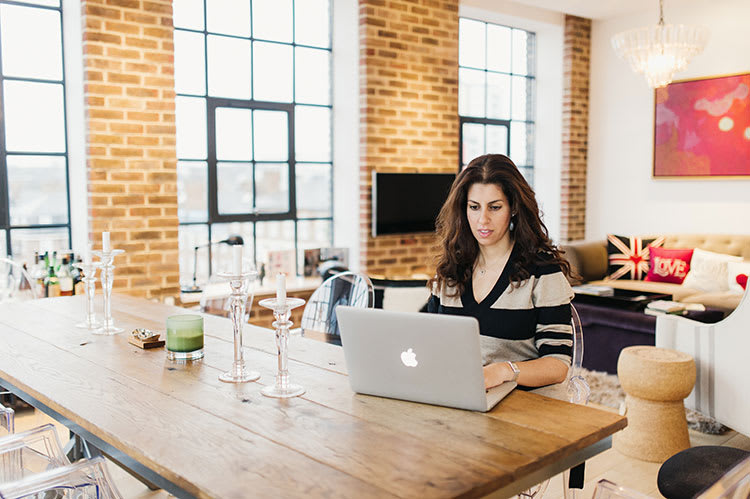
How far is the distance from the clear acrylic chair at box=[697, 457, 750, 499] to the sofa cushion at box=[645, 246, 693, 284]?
5.09 meters

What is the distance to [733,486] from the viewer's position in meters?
1.25

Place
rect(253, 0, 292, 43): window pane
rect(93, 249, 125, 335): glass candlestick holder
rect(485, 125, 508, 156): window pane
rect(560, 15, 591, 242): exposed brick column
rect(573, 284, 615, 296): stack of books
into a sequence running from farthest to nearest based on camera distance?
1. rect(560, 15, 591, 242): exposed brick column
2. rect(485, 125, 508, 156): window pane
3. rect(253, 0, 292, 43): window pane
4. rect(573, 284, 615, 296): stack of books
5. rect(93, 249, 125, 335): glass candlestick holder

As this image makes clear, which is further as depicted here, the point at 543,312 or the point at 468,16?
the point at 468,16

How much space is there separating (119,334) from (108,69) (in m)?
2.41

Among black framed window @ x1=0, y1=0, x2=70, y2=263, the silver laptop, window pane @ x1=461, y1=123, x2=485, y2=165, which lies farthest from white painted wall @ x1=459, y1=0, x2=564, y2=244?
the silver laptop

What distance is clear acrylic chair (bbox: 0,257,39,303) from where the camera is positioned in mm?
3848

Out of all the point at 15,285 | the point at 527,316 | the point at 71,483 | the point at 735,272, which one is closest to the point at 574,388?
the point at 527,316

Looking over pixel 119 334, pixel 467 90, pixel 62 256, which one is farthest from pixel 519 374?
pixel 467 90

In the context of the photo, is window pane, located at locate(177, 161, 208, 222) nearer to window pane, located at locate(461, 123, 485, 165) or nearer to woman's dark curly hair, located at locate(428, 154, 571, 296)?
window pane, located at locate(461, 123, 485, 165)

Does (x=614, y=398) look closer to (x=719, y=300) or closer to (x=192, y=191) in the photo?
(x=719, y=300)

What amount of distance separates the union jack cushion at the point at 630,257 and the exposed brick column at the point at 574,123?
2.99 ft

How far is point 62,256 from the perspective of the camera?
13.8 feet

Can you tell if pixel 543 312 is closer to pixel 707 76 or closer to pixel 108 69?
pixel 108 69

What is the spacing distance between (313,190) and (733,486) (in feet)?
15.8
